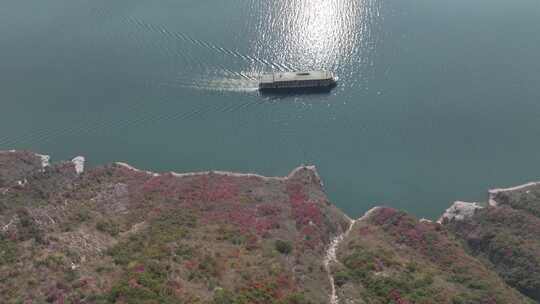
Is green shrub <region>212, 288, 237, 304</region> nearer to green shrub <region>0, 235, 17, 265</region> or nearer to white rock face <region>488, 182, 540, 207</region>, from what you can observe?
green shrub <region>0, 235, 17, 265</region>

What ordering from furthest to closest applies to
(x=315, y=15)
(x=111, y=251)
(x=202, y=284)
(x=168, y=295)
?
(x=315, y=15) → (x=111, y=251) → (x=202, y=284) → (x=168, y=295)

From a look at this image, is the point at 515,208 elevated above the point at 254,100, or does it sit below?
below

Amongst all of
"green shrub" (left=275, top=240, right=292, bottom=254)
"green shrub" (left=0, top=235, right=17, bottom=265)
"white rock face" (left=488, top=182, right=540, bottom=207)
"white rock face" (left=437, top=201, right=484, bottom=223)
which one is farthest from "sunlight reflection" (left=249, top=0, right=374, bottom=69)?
"green shrub" (left=0, top=235, right=17, bottom=265)

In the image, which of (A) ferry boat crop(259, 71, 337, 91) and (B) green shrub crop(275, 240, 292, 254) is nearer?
(B) green shrub crop(275, 240, 292, 254)

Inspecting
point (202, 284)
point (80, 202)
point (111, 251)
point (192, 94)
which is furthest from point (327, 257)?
point (192, 94)

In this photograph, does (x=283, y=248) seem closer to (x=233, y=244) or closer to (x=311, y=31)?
(x=233, y=244)

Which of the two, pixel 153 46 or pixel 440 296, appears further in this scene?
pixel 153 46

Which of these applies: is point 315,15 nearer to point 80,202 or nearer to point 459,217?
point 459,217

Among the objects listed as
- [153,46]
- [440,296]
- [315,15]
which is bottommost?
[440,296]
